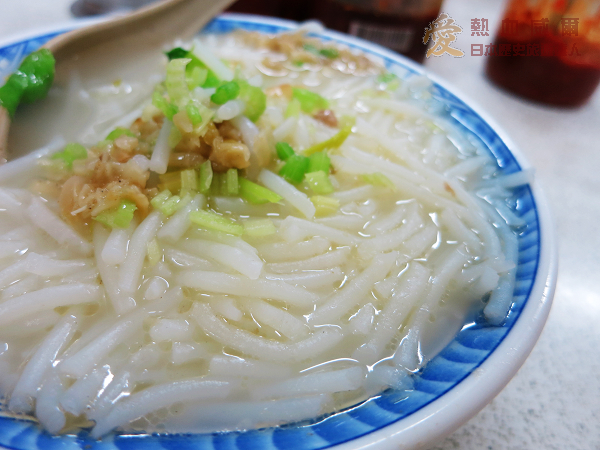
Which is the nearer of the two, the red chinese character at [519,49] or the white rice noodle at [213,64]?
the white rice noodle at [213,64]

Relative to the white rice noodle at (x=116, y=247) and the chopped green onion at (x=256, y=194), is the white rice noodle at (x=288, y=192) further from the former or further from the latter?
the white rice noodle at (x=116, y=247)

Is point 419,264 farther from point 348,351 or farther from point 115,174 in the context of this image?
point 115,174

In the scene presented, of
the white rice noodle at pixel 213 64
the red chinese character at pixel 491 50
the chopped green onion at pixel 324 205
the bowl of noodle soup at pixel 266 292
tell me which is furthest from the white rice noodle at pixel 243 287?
the red chinese character at pixel 491 50

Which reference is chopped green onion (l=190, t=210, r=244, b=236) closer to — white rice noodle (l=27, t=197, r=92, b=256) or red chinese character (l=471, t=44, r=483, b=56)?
white rice noodle (l=27, t=197, r=92, b=256)

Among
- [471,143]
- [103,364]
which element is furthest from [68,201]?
[471,143]

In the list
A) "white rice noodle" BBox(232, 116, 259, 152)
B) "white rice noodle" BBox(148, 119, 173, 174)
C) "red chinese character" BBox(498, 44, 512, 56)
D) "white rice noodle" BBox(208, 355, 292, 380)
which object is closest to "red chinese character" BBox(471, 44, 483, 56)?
"red chinese character" BBox(498, 44, 512, 56)

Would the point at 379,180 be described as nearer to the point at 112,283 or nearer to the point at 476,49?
the point at 112,283

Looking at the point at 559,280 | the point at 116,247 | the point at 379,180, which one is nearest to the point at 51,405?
the point at 116,247
